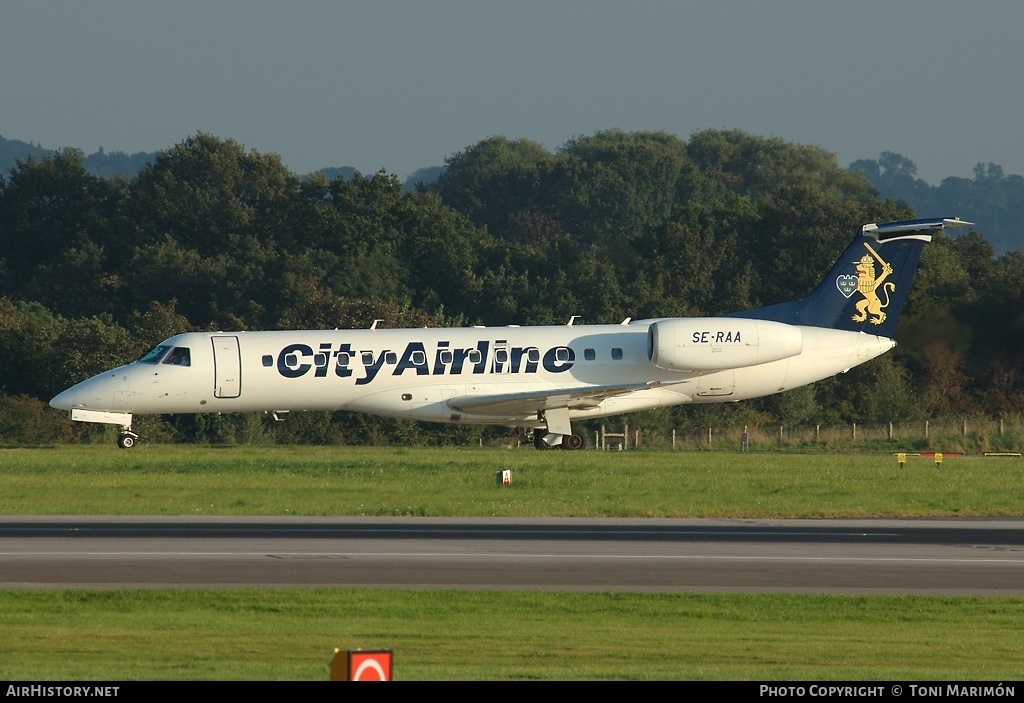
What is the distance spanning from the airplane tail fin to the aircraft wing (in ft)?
17.2

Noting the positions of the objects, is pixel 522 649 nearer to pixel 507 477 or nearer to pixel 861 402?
pixel 507 477

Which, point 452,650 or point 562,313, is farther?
point 562,313

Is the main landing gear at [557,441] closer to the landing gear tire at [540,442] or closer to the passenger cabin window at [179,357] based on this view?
the landing gear tire at [540,442]

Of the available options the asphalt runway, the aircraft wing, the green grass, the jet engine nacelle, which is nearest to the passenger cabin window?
the aircraft wing

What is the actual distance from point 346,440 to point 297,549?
28.6 meters

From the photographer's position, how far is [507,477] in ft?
93.8

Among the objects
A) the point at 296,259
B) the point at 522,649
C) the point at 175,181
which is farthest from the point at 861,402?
the point at 175,181

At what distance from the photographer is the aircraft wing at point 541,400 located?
3688cm

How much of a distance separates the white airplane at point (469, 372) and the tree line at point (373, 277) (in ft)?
27.9

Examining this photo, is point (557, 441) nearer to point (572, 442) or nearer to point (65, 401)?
point (572, 442)

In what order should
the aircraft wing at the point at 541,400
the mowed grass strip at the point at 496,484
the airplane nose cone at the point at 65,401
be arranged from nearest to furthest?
the mowed grass strip at the point at 496,484, the airplane nose cone at the point at 65,401, the aircraft wing at the point at 541,400

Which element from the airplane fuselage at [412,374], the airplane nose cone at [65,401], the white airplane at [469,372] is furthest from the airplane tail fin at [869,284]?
the airplane nose cone at [65,401]

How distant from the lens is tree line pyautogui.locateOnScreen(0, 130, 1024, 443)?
47188 millimetres

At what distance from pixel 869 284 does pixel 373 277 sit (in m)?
32.9
